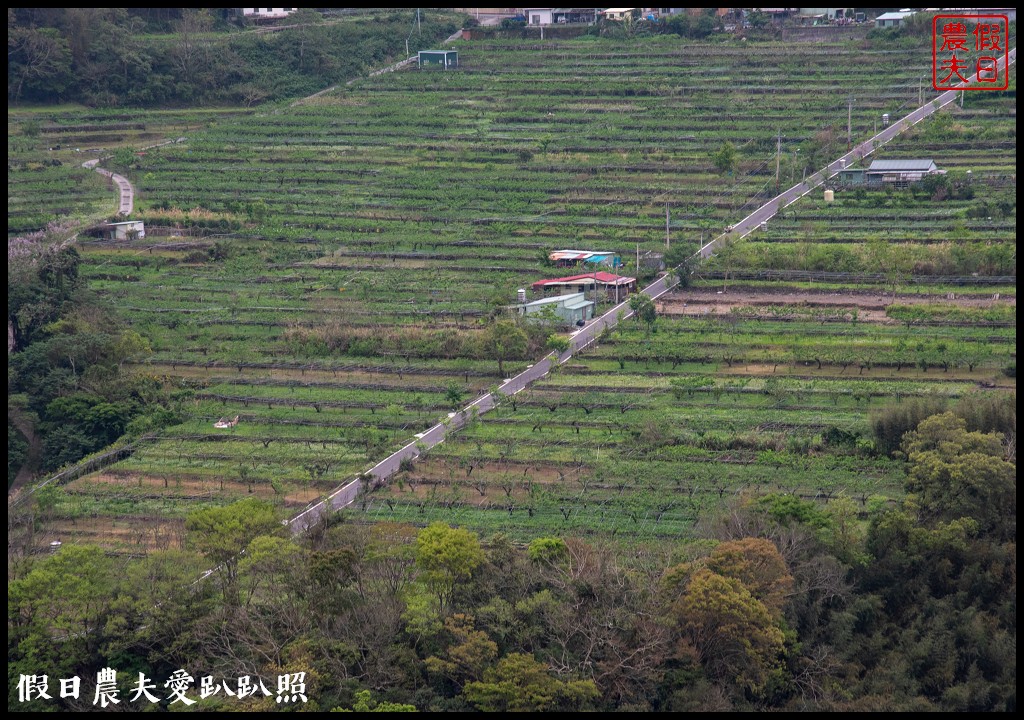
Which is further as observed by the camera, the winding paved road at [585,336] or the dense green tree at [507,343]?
the dense green tree at [507,343]

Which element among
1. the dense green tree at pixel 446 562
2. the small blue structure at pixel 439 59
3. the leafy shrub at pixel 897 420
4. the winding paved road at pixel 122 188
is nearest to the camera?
the dense green tree at pixel 446 562

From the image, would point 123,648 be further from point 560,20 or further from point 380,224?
point 560,20

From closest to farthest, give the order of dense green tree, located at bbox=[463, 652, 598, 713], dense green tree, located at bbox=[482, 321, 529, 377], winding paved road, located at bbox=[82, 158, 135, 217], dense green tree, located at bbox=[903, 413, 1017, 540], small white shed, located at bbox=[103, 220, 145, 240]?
dense green tree, located at bbox=[463, 652, 598, 713], dense green tree, located at bbox=[903, 413, 1017, 540], dense green tree, located at bbox=[482, 321, 529, 377], small white shed, located at bbox=[103, 220, 145, 240], winding paved road, located at bbox=[82, 158, 135, 217]

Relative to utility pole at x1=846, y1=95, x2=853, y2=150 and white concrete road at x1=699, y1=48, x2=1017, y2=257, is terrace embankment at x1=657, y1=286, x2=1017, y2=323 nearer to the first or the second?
white concrete road at x1=699, y1=48, x2=1017, y2=257

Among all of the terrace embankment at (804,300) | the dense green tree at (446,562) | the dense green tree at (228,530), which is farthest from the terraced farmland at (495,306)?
the dense green tree at (446,562)

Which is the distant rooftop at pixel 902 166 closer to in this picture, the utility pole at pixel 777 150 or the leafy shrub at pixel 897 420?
the utility pole at pixel 777 150

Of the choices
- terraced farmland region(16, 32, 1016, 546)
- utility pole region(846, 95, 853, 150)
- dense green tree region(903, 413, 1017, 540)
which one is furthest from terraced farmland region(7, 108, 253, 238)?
dense green tree region(903, 413, 1017, 540)

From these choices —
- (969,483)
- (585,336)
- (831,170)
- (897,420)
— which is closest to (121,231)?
(585,336)
